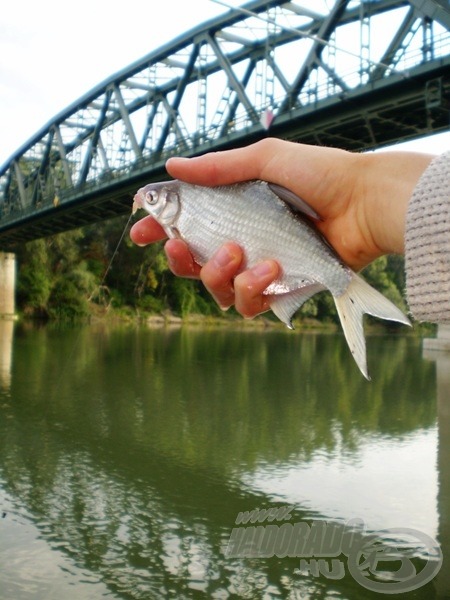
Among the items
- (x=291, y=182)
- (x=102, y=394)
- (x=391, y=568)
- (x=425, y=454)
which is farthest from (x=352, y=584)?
(x=102, y=394)

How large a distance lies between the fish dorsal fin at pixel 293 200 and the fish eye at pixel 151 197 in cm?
36

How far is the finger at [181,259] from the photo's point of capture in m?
2.54

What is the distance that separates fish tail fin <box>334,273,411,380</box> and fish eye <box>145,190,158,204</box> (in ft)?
2.20

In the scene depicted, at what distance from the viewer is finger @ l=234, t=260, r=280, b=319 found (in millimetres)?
2162

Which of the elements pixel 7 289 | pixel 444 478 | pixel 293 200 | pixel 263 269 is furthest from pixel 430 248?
pixel 7 289

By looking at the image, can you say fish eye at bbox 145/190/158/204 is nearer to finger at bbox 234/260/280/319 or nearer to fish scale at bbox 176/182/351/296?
fish scale at bbox 176/182/351/296

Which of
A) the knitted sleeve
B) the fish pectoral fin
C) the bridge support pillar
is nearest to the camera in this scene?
the knitted sleeve

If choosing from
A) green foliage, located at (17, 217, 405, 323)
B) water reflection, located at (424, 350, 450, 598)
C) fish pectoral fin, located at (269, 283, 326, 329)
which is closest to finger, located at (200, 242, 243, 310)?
fish pectoral fin, located at (269, 283, 326, 329)

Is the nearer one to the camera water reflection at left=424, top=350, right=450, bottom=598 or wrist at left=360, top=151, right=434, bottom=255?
wrist at left=360, top=151, right=434, bottom=255

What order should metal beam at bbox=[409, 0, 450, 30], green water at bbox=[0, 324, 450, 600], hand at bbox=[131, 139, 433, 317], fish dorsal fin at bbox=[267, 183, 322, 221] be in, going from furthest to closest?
metal beam at bbox=[409, 0, 450, 30] < green water at bbox=[0, 324, 450, 600] < hand at bbox=[131, 139, 433, 317] < fish dorsal fin at bbox=[267, 183, 322, 221]

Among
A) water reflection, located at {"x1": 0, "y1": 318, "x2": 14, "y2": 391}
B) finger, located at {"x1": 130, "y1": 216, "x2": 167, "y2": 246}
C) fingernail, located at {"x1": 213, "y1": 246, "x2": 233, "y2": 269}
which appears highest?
finger, located at {"x1": 130, "y1": 216, "x2": 167, "y2": 246}

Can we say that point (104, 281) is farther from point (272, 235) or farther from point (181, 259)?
point (272, 235)

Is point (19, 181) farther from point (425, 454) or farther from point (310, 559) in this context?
point (310, 559)

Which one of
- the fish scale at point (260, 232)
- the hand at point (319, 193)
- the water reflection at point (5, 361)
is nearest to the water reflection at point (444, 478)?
the hand at point (319, 193)
